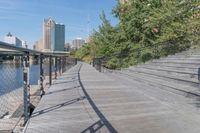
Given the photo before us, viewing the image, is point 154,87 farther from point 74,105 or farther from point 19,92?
point 19,92

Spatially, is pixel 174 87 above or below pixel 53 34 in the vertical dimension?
below

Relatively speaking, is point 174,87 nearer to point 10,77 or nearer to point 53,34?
point 10,77

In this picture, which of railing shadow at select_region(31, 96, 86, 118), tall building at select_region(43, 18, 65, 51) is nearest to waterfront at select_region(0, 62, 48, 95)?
railing shadow at select_region(31, 96, 86, 118)

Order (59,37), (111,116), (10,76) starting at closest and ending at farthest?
(10,76) < (111,116) < (59,37)

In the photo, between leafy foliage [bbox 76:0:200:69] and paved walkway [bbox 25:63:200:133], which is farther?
leafy foliage [bbox 76:0:200:69]

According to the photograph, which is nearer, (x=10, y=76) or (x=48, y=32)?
(x=10, y=76)

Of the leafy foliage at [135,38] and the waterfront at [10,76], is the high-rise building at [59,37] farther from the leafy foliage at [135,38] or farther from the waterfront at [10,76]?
the waterfront at [10,76]

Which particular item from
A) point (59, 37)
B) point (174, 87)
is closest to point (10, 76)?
point (174, 87)

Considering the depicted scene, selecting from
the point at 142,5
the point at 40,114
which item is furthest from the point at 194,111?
the point at 142,5

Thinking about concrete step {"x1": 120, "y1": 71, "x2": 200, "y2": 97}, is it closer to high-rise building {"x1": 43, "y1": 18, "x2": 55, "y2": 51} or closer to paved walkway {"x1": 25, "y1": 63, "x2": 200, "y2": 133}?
paved walkway {"x1": 25, "y1": 63, "x2": 200, "y2": 133}

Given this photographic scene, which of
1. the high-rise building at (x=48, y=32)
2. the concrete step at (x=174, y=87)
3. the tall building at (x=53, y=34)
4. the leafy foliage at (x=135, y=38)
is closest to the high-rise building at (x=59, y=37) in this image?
the tall building at (x=53, y=34)

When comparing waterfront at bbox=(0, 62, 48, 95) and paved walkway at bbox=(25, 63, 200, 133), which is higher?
waterfront at bbox=(0, 62, 48, 95)

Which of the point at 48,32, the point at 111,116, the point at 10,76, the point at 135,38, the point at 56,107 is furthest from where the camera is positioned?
the point at 48,32

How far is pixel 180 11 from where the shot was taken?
541 centimetres
